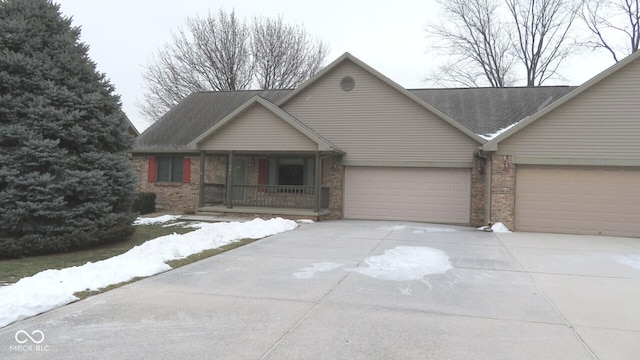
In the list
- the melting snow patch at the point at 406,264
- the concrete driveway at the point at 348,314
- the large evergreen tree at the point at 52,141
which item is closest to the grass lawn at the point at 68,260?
the large evergreen tree at the point at 52,141

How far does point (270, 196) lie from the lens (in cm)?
1742

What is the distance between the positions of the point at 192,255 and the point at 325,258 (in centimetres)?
268

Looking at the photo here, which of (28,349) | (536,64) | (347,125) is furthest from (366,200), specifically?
(536,64)

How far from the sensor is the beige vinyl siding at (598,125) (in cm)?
1277

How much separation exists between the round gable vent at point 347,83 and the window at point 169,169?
7759 millimetres

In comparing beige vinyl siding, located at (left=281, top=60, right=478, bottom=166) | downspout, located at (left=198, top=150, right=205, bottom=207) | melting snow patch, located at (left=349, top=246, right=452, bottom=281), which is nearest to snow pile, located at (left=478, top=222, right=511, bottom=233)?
beige vinyl siding, located at (left=281, top=60, right=478, bottom=166)

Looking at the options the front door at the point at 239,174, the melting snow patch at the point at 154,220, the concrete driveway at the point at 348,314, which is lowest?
the concrete driveway at the point at 348,314

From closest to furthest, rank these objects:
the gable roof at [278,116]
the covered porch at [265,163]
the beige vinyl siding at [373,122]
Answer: the gable roof at [278,116] → the covered porch at [265,163] → the beige vinyl siding at [373,122]

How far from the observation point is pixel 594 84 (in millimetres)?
12789

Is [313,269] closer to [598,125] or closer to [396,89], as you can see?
[598,125]

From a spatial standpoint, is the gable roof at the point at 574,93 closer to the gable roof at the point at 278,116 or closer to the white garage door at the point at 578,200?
the white garage door at the point at 578,200

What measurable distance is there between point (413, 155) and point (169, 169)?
1063 centimetres

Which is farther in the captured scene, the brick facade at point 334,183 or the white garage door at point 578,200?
the brick facade at point 334,183

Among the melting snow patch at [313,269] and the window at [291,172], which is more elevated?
the window at [291,172]
